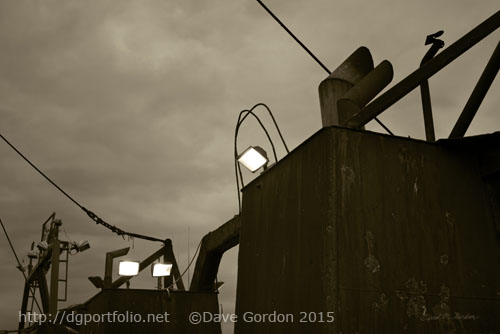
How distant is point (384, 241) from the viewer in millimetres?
2904

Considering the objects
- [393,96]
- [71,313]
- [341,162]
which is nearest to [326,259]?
[341,162]

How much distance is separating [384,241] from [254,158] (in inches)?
124

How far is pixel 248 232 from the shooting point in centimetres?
413

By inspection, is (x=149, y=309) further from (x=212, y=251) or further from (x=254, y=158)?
(x=254, y=158)

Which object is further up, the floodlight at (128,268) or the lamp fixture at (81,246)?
the lamp fixture at (81,246)

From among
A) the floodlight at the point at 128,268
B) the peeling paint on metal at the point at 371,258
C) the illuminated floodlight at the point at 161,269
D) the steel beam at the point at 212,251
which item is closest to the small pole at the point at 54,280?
the floodlight at the point at 128,268

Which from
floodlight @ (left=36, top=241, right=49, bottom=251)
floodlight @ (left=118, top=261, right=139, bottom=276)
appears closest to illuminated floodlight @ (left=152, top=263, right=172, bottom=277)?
floodlight @ (left=118, top=261, right=139, bottom=276)

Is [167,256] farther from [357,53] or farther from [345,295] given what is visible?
[345,295]

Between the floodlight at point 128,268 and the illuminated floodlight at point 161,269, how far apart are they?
393 mm

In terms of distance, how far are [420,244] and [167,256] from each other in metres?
8.27

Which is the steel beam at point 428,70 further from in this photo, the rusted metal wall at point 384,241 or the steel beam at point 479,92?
the steel beam at point 479,92

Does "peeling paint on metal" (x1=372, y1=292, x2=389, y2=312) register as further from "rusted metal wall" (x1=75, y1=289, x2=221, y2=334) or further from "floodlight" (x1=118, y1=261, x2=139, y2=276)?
"floodlight" (x1=118, y1=261, x2=139, y2=276)

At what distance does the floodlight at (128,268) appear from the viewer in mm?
9789

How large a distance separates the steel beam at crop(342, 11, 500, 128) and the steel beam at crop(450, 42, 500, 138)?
0.68m
